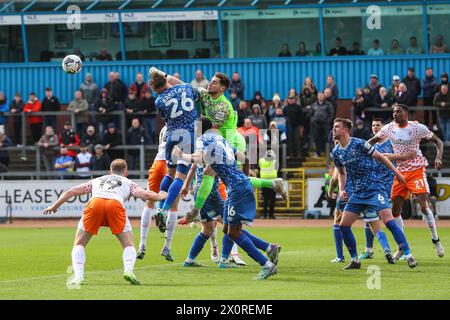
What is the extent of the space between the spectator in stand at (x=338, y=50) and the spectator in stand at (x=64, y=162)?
10.00 metres

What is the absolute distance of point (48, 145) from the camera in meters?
35.5

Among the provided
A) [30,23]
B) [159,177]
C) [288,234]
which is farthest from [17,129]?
[159,177]

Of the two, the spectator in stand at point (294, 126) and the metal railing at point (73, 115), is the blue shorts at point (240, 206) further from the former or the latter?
the metal railing at point (73, 115)

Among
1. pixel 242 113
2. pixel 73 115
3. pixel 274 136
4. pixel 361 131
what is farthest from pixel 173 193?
pixel 73 115

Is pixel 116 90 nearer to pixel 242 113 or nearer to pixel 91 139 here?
pixel 91 139

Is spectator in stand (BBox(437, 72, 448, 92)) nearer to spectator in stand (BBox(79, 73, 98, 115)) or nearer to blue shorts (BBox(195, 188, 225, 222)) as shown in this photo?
spectator in stand (BBox(79, 73, 98, 115))

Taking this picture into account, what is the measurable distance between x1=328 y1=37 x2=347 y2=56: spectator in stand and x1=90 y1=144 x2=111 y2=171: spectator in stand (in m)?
9.16

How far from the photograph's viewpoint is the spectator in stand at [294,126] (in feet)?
110

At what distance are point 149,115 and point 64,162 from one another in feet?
10.2

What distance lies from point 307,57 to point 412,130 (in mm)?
19778

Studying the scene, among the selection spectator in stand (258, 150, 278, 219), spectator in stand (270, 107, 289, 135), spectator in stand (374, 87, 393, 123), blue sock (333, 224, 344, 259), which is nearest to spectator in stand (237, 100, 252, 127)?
spectator in stand (270, 107, 289, 135)

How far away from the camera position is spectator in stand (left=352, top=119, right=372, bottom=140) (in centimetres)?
3116

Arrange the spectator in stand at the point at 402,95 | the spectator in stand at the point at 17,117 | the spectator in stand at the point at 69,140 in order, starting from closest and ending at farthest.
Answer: the spectator in stand at the point at 402,95 → the spectator in stand at the point at 69,140 → the spectator in stand at the point at 17,117

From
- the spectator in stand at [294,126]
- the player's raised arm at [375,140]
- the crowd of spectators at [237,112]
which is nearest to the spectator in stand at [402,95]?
the crowd of spectators at [237,112]
